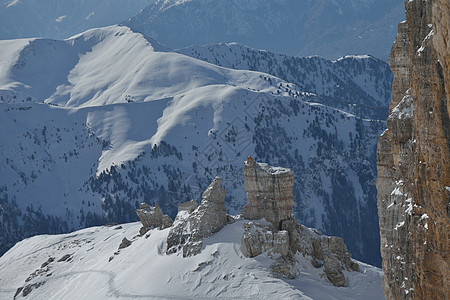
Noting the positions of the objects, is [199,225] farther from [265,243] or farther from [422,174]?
[422,174]

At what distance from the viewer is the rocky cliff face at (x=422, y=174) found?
85.0 feet

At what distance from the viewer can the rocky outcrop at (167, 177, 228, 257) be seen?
74.0m

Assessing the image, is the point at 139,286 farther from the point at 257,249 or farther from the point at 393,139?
the point at 393,139

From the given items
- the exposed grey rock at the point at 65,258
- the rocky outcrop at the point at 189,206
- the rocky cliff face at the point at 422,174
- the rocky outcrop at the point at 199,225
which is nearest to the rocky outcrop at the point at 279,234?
the rocky outcrop at the point at 199,225

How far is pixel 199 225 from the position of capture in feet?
245

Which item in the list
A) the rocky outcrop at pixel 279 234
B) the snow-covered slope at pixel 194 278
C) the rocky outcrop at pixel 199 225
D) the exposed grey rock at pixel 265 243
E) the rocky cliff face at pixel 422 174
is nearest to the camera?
the rocky cliff face at pixel 422 174

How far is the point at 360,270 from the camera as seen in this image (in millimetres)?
74250

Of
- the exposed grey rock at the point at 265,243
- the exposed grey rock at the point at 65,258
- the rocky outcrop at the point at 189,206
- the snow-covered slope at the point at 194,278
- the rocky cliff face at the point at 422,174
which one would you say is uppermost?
the rocky cliff face at the point at 422,174

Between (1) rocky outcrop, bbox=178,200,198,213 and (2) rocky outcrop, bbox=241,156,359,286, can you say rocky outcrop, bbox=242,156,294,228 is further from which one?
(1) rocky outcrop, bbox=178,200,198,213

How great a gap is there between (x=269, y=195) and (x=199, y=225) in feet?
28.9

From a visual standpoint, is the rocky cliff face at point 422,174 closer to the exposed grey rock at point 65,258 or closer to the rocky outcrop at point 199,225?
the rocky outcrop at point 199,225

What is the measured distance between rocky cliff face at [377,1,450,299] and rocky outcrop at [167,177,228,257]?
129 feet

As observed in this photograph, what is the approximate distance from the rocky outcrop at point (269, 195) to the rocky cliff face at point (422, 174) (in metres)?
38.4

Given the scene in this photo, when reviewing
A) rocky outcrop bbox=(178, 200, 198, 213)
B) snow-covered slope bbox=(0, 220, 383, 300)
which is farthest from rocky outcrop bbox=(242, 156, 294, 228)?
rocky outcrop bbox=(178, 200, 198, 213)
